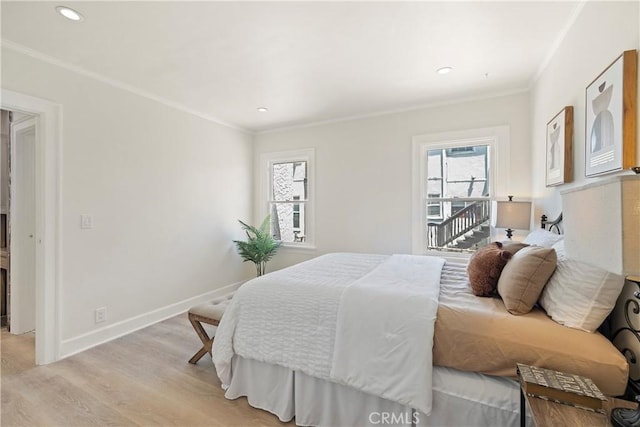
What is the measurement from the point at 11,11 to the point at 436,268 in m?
3.37

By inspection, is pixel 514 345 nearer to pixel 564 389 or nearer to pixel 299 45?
pixel 564 389

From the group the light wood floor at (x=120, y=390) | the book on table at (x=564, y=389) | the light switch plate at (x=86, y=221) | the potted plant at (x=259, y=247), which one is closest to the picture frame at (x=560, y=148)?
the book on table at (x=564, y=389)

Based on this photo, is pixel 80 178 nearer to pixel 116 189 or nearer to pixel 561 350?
pixel 116 189

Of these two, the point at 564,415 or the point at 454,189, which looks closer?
the point at 564,415

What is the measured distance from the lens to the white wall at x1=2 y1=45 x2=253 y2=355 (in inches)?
98.0

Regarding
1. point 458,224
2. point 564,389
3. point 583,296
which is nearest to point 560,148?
point 583,296

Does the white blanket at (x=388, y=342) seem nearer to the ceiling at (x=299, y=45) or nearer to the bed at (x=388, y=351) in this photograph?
the bed at (x=388, y=351)

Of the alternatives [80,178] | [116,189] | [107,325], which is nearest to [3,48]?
[80,178]

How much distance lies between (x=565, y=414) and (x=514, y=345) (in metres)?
0.39

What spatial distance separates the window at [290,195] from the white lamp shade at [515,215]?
2419 mm

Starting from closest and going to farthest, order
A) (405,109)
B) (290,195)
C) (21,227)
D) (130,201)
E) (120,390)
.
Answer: (120,390) < (21,227) < (130,201) < (405,109) < (290,195)

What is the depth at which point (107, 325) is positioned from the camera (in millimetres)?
2775

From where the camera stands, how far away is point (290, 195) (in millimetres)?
4551

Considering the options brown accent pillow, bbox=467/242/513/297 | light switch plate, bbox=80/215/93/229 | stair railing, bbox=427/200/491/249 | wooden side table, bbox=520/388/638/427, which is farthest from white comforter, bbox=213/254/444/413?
light switch plate, bbox=80/215/93/229
